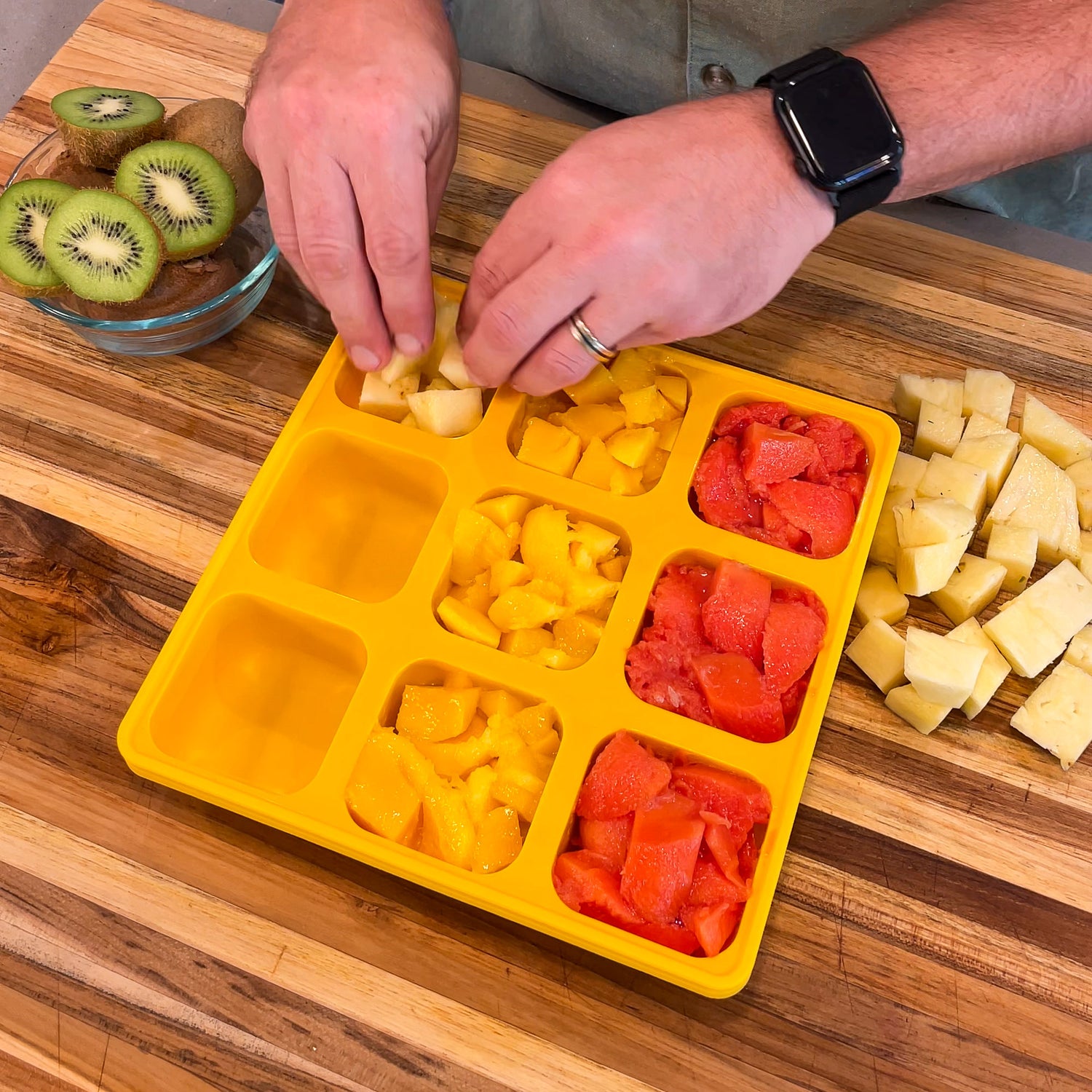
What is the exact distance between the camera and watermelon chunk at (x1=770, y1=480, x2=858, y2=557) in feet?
5.68

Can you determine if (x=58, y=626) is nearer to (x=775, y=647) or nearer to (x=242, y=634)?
(x=242, y=634)

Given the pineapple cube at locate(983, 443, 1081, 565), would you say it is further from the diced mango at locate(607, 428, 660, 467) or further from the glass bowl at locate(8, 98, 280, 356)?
the glass bowl at locate(8, 98, 280, 356)

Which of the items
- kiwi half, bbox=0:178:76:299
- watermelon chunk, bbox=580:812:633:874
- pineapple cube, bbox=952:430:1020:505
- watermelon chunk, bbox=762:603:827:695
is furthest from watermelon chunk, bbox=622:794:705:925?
kiwi half, bbox=0:178:76:299

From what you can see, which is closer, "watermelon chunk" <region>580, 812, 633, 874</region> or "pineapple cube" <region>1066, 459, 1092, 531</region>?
"watermelon chunk" <region>580, 812, 633, 874</region>

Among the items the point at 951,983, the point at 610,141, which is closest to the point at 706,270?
the point at 610,141

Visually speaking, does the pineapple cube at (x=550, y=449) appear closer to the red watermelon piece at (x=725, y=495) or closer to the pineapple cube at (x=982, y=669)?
the red watermelon piece at (x=725, y=495)

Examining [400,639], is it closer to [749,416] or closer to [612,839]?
[612,839]

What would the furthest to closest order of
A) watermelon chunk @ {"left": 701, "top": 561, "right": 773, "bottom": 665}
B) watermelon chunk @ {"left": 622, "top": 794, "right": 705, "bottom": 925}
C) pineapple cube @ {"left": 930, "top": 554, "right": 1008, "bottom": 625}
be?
pineapple cube @ {"left": 930, "top": 554, "right": 1008, "bottom": 625}
watermelon chunk @ {"left": 701, "top": 561, "right": 773, "bottom": 665}
watermelon chunk @ {"left": 622, "top": 794, "right": 705, "bottom": 925}

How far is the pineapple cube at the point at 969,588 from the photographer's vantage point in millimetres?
1745

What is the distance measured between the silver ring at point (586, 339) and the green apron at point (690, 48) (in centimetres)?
84

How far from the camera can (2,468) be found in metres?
1.89

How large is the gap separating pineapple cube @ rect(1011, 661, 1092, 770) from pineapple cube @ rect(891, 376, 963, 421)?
54cm

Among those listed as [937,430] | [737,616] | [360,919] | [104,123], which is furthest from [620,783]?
[104,123]

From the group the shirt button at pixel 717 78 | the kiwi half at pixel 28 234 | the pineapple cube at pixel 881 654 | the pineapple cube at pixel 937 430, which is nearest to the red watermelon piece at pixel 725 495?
the pineapple cube at pixel 881 654
